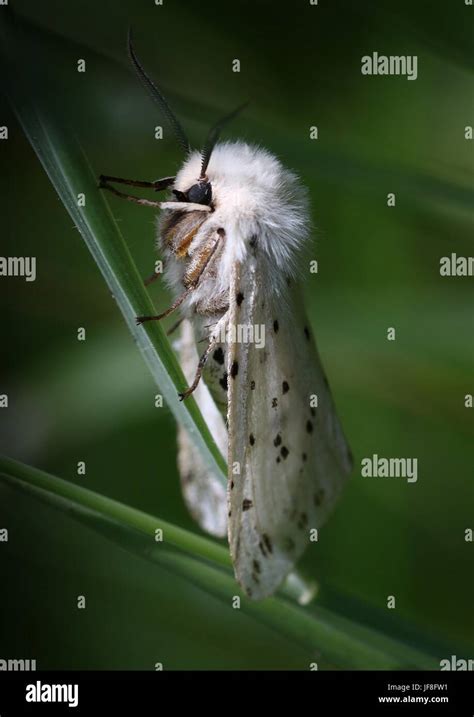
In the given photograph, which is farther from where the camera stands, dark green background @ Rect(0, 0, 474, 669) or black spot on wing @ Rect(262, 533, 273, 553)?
dark green background @ Rect(0, 0, 474, 669)

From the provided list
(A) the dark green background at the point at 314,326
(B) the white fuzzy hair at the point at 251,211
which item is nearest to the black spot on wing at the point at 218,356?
(B) the white fuzzy hair at the point at 251,211

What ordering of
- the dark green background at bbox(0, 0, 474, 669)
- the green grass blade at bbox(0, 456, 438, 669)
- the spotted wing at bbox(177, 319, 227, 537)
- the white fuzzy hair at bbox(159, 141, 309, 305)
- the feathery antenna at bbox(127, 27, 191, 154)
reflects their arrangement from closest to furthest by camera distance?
the green grass blade at bbox(0, 456, 438, 669)
the feathery antenna at bbox(127, 27, 191, 154)
the white fuzzy hair at bbox(159, 141, 309, 305)
the spotted wing at bbox(177, 319, 227, 537)
the dark green background at bbox(0, 0, 474, 669)

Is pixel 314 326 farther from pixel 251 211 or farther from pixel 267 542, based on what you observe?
pixel 267 542

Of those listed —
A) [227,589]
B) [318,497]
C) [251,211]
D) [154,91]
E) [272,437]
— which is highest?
[154,91]

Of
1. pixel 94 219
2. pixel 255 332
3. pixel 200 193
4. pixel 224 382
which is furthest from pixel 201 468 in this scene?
pixel 94 219

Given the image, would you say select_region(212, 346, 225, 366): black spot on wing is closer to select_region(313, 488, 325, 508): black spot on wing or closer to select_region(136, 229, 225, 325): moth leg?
select_region(136, 229, 225, 325): moth leg

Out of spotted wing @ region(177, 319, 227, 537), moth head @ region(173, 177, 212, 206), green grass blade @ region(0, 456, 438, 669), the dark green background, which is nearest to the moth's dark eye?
moth head @ region(173, 177, 212, 206)

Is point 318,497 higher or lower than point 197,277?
lower
